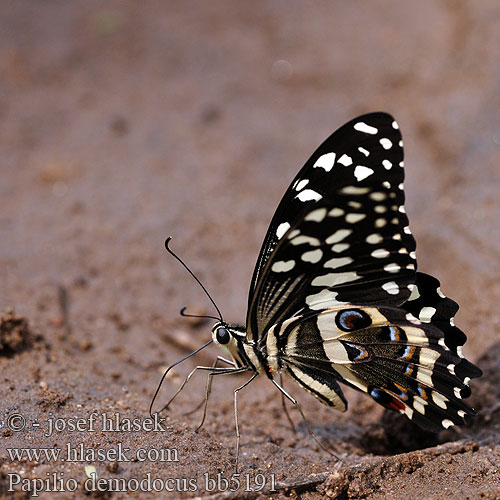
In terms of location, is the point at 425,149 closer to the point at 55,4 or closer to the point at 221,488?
the point at 221,488

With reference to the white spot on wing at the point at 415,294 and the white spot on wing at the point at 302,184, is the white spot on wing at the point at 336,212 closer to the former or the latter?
the white spot on wing at the point at 302,184

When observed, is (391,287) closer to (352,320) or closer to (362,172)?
(352,320)

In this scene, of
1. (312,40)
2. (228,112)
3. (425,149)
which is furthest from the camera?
(312,40)

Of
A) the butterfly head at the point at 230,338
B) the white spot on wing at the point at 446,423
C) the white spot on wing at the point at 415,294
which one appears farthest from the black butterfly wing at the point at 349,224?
the white spot on wing at the point at 446,423

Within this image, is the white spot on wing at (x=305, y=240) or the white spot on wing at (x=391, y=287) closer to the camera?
the white spot on wing at (x=305, y=240)

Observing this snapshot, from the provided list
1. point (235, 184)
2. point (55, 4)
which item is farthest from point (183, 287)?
point (55, 4)

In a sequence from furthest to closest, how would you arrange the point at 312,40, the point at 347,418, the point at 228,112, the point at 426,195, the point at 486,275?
the point at 312,40, the point at 228,112, the point at 426,195, the point at 486,275, the point at 347,418

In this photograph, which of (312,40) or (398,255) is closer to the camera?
(398,255)

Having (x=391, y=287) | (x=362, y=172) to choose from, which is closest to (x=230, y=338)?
(x=391, y=287)
